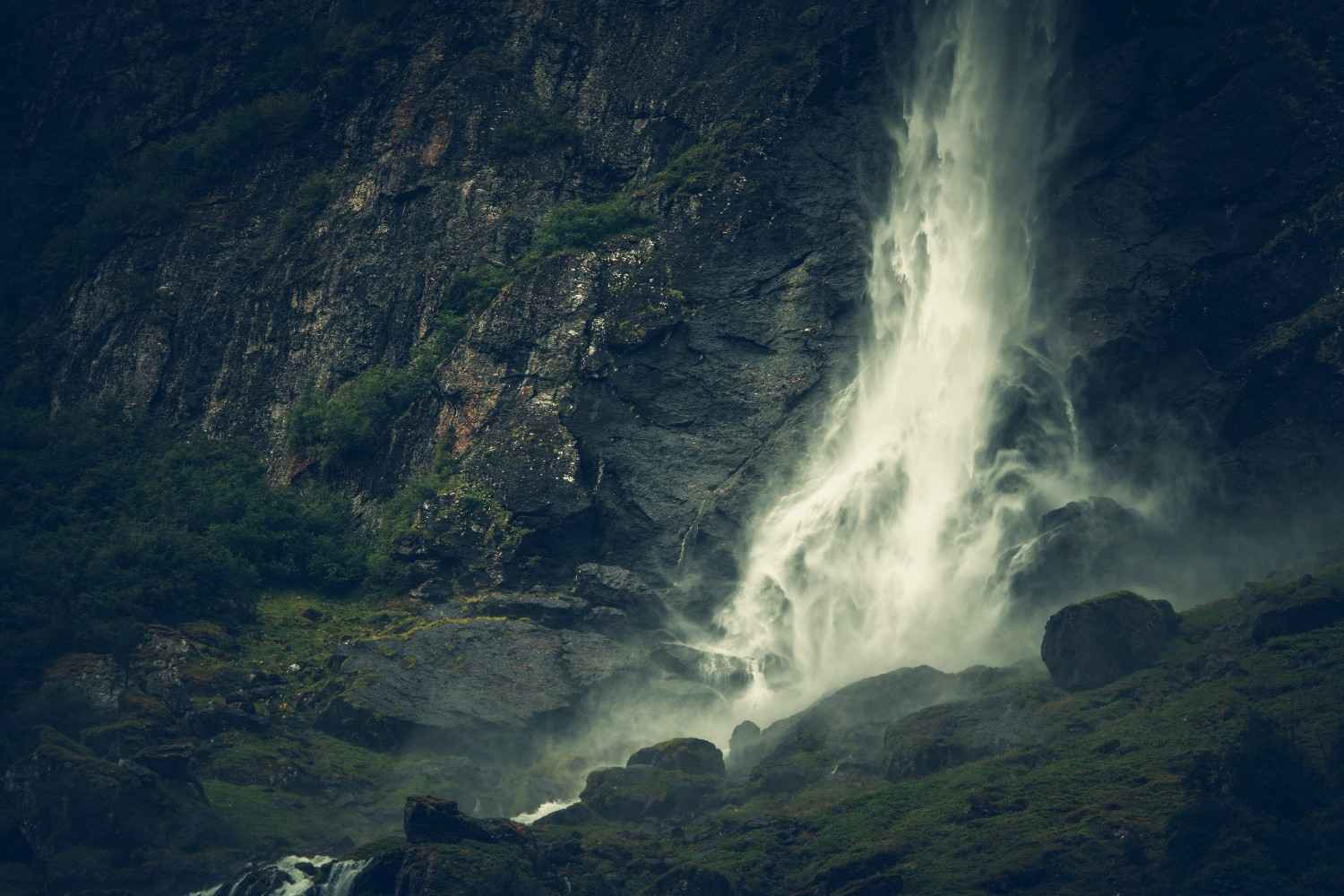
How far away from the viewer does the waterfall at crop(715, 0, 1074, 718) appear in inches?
2020

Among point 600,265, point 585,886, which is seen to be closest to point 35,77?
point 600,265

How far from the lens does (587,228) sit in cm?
6241

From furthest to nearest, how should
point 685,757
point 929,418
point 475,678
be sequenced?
point 929,418 < point 475,678 < point 685,757

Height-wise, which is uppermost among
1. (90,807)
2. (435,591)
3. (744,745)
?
(435,591)

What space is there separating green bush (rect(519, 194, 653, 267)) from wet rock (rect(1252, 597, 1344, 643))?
31.9 metres

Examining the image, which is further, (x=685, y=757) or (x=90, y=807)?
(x=685, y=757)

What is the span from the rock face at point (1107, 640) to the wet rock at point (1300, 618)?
2.71 metres

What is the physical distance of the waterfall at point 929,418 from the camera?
168 ft

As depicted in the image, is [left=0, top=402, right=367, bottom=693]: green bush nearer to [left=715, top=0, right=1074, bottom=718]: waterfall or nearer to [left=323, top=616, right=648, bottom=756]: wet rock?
[left=323, top=616, right=648, bottom=756]: wet rock

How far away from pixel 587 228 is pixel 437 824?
33.3m

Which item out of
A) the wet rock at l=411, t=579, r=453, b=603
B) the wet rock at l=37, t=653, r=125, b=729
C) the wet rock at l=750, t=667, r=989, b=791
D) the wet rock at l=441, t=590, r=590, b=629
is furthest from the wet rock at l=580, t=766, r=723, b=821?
the wet rock at l=37, t=653, r=125, b=729

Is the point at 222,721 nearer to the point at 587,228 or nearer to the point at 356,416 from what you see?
the point at 356,416

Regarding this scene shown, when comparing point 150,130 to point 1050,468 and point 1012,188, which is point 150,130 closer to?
point 1012,188

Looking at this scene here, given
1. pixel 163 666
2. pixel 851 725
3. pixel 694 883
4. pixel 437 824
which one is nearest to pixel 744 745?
pixel 851 725
